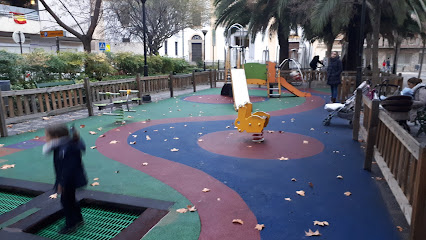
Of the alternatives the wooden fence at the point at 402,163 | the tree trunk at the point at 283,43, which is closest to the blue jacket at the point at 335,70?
the wooden fence at the point at 402,163

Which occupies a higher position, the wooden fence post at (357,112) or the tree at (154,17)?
the tree at (154,17)

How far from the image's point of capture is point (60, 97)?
381 inches

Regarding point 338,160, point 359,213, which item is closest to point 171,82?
point 338,160

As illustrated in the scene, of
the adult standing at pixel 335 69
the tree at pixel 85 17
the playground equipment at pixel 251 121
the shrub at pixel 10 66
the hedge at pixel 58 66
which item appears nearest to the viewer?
the playground equipment at pixel 251 121

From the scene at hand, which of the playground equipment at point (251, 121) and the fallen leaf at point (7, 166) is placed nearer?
the fallen leaf at point (7, 166)

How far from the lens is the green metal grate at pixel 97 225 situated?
11.2ft

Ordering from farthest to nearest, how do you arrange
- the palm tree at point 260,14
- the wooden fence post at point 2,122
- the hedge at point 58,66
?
the palm tree at point 260,14 → the hedge at point 58,66 → the wooden fence post at point 2,122

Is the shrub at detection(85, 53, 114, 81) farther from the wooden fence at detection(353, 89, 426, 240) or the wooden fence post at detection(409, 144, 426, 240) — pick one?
the wooden fence post at detection(409, 144, 426, 240)

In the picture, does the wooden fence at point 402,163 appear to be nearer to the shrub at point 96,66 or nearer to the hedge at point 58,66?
the hedge at point 58,66

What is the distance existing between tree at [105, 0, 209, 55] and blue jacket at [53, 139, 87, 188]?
26915mm

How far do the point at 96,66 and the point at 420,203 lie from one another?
43.4ft

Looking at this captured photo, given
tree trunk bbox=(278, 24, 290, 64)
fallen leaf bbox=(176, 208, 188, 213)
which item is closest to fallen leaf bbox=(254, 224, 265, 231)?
fallen leaf bbox=(176, 208, 188, 213)

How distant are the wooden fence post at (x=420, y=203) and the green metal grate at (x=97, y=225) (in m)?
3.01

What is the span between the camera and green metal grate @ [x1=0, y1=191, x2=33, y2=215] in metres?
4.04
